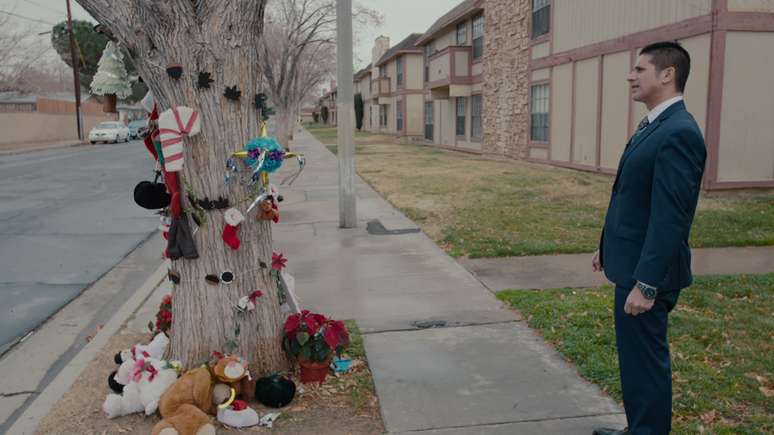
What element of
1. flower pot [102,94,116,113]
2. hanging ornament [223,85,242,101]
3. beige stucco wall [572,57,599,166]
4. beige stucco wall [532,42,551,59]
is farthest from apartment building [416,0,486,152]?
hanging ornament [223,85,242,101]

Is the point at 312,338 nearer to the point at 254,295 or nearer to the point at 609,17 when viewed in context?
the point at 254,295

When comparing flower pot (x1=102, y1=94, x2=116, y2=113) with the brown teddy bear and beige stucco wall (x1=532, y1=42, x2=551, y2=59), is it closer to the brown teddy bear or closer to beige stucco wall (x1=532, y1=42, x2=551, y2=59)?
the brown teddy bear

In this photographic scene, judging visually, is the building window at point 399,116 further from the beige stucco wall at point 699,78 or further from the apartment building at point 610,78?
the beige stucco wall at point 699,78

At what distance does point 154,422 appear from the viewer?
13.2 feet

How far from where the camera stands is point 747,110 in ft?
40.6

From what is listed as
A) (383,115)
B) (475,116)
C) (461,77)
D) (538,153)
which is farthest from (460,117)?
(383,115)

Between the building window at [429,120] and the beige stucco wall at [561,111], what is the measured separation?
53.4 ft

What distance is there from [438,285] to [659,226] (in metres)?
4.05

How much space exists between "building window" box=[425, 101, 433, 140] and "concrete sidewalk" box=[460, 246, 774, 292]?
91.7 feet

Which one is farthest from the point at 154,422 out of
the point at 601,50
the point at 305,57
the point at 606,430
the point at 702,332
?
the point at 305,57

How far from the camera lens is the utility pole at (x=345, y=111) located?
9.84 m

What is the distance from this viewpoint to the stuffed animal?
367 cm

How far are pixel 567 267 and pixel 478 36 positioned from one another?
2126 cm

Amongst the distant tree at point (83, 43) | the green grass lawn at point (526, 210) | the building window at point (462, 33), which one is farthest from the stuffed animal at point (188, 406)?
the distant tree at point (83, 43)
